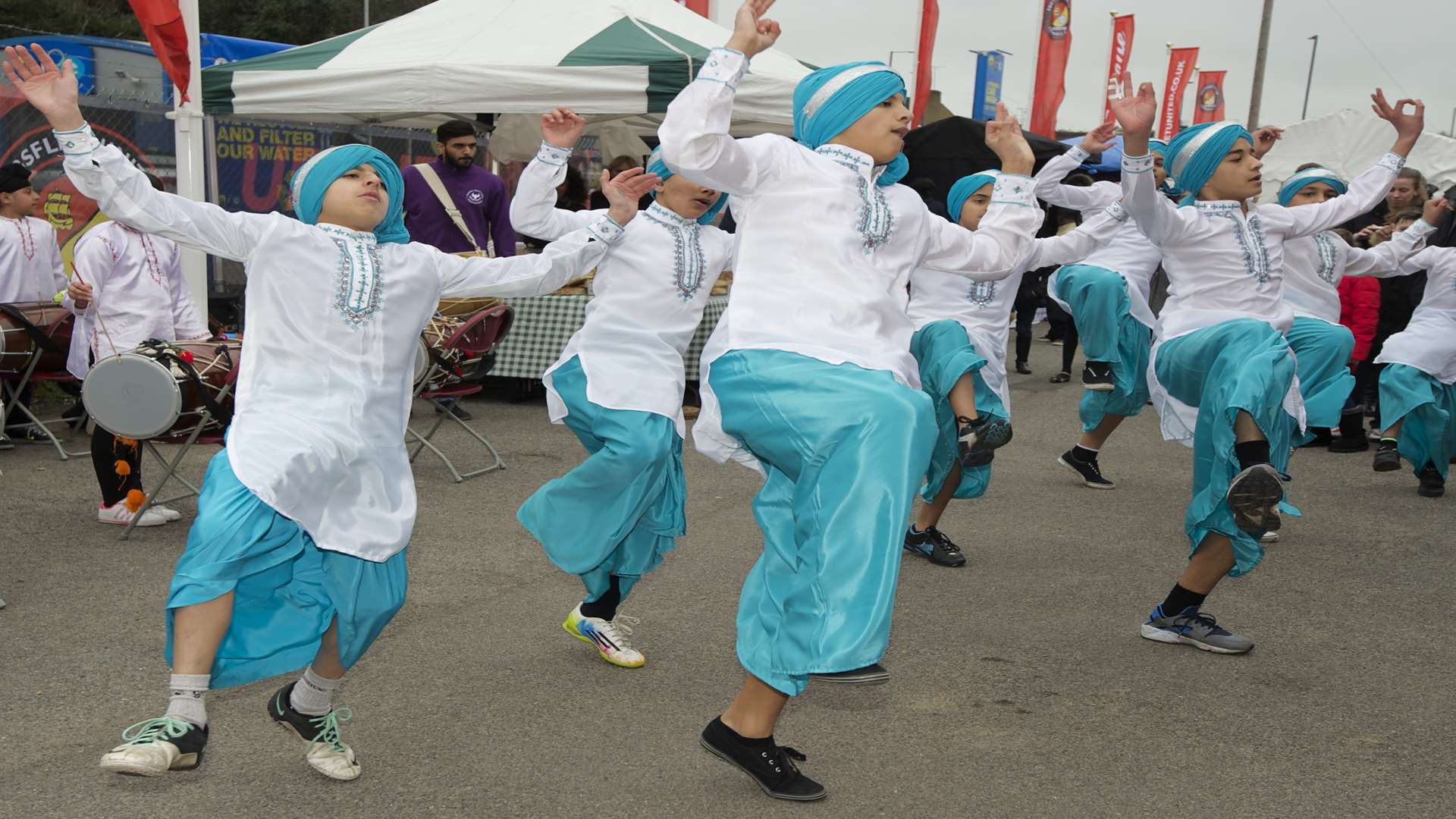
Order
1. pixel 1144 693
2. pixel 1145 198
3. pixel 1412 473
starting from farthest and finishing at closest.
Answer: pixel 1412 473, pixel 1145 198, pixel 1144 693

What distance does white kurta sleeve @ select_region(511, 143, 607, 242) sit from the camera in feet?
Result: 15.0

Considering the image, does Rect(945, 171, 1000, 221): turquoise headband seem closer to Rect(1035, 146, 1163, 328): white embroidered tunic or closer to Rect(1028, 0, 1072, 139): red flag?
Rect(1035, 146, 1163, 328): white embroidered tunic

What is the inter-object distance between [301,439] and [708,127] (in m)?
1.24

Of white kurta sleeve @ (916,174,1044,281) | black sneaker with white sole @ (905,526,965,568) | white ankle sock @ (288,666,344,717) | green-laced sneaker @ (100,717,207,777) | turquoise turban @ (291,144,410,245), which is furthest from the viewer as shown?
black sneaker with white sole @ (905,526,965,568)

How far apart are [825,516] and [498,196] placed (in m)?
6.71

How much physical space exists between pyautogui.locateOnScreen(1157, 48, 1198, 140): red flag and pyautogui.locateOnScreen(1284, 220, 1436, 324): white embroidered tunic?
Result: 1732 cm

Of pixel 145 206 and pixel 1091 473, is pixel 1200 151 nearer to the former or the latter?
pixel 1091 473

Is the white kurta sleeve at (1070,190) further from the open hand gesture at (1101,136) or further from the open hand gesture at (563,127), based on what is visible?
the open hand gesture at (563,127)

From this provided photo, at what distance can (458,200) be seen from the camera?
30.4 ft

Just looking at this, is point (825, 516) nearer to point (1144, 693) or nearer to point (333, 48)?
point (1144, 693)

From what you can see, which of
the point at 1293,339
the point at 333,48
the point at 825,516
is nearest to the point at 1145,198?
the point at 1293,339

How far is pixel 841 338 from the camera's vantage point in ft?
11.2

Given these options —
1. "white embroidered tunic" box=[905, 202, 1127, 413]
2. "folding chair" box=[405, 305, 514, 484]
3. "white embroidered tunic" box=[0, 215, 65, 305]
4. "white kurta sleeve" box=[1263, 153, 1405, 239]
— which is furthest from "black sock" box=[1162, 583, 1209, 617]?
"white embroidered tunic" box=[0, 215, 65, 305]

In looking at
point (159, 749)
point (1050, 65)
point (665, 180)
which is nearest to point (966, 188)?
point (665, 180)
